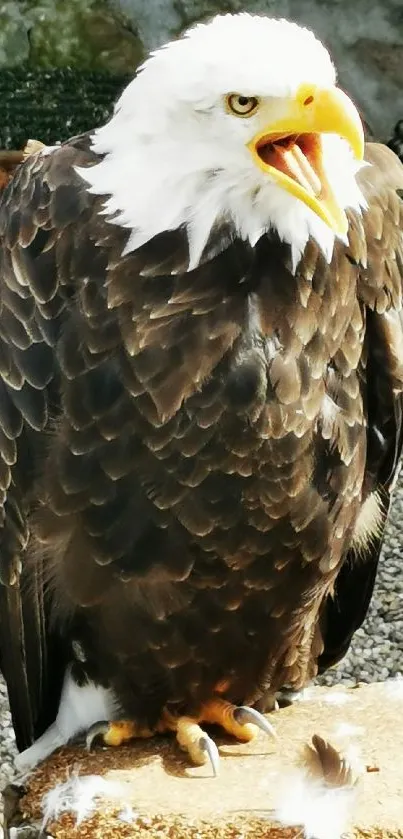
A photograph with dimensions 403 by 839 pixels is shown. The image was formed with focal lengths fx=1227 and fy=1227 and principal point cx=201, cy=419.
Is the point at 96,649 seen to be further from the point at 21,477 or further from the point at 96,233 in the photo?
the point at 96,233

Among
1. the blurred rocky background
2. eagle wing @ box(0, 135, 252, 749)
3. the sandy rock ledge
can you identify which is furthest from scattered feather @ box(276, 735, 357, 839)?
the blurred rocky background

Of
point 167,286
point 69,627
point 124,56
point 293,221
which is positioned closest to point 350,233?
point 293,221

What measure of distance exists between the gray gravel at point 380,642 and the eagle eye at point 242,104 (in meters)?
2.39

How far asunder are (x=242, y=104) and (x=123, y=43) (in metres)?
4.54

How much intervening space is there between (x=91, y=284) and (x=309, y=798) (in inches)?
35.7

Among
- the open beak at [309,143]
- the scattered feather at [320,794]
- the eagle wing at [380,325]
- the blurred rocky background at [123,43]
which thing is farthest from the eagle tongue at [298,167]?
the blurred rocky background at [123,43]

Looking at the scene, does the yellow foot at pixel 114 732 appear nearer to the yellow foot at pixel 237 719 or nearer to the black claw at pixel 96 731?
the black claw at pixel 96 731

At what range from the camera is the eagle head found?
5.28 ft

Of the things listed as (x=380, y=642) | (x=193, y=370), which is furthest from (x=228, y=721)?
(x=380, y=642)

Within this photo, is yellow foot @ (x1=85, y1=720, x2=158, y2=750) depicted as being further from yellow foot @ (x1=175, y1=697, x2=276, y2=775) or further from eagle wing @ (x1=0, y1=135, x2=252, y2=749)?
eagle wing @ (x1=0, y1=135, x2=252, y2=749)

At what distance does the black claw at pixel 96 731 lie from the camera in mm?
2234

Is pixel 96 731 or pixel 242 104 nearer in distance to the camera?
pixel 242 104

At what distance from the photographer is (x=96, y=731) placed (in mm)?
2242

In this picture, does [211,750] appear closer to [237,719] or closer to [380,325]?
[237,719]
